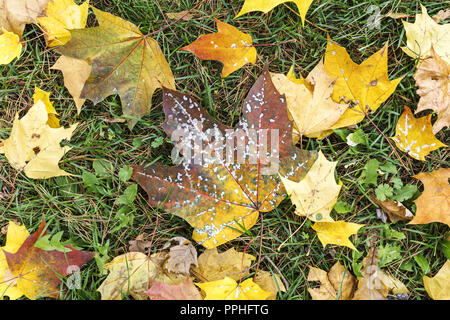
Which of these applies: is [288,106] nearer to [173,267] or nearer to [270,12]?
[270,12]

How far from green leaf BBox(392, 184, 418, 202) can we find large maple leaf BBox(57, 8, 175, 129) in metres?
1.25

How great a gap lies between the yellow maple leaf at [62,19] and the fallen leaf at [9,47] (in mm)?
162

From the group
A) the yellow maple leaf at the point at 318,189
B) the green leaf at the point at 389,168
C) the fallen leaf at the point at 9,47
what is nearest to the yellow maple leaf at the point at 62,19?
the fallen leaf at the point at 9,47

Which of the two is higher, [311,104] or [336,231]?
[311,104]

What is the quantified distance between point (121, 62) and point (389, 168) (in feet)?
4.68

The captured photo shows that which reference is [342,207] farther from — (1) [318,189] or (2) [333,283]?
(2) [333,283]

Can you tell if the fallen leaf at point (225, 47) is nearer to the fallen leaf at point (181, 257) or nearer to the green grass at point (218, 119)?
the green grass at point (218, 119)

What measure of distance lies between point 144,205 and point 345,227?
0.99 m

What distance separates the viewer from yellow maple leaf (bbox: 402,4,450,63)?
1935mm

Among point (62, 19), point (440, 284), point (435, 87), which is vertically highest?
point (62, 19)

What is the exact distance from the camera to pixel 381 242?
194 cm

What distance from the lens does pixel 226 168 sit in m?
1.81

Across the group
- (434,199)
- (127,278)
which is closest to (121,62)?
(127,278)

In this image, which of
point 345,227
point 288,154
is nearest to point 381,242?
point 345,227
